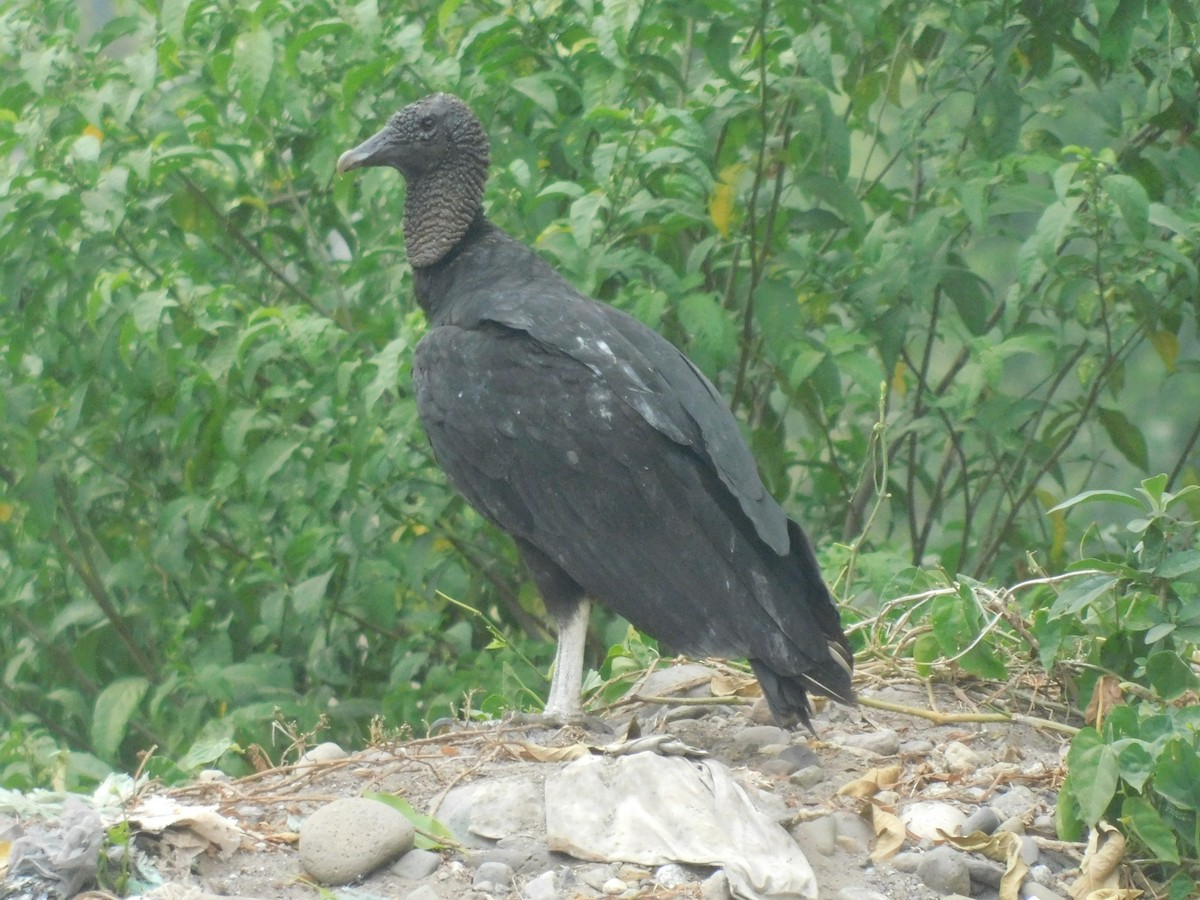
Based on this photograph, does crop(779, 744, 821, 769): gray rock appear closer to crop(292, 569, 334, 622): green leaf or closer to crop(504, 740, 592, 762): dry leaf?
crop(504, 740, 592, 762): dry leaf

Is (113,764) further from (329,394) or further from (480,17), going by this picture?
(480,17)

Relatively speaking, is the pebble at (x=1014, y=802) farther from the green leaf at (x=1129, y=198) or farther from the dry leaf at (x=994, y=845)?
the green leaf at (x=1129, y=198)

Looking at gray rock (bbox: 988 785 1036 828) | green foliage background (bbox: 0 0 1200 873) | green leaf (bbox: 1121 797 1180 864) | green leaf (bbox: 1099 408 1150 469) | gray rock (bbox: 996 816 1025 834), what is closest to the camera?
green leaf (bbox: 1121 797 1180 864)

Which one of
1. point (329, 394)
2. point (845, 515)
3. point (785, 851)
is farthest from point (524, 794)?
point (845, 515)

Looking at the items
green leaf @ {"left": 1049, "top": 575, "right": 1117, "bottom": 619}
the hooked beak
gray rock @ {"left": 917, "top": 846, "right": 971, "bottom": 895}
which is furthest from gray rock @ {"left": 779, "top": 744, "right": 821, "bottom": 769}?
the hooked beak

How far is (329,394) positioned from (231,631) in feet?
3.37

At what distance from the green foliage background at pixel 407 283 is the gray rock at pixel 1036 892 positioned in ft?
3.38

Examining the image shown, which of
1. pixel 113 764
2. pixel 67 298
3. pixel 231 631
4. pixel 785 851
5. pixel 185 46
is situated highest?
pixel 185 46

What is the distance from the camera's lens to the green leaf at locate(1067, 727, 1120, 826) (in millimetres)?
2570

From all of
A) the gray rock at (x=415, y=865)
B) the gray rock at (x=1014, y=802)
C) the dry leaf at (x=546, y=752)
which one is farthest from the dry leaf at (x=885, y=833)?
the gray rock at (x=415, y=865)

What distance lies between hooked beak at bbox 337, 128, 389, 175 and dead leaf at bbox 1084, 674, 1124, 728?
2.15 meters

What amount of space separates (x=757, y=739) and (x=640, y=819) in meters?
0.68

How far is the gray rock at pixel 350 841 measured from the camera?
2.53 meters

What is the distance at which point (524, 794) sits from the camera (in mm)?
2752
